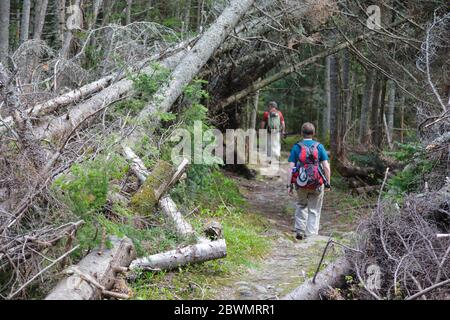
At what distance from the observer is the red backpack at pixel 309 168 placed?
8641mm

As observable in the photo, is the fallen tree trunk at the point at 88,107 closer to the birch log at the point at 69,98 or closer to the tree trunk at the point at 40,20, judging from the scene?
the birch log at the point at 69,98

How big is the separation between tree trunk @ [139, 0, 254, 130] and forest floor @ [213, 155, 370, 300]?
3.01 metres

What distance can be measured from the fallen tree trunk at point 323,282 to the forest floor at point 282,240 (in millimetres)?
666

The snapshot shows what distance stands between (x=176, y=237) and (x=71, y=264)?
1779mm

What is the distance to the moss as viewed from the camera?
275 inches

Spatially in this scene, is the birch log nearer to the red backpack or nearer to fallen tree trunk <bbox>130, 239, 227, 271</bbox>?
fallen tree trunk <bbox>130, 239, 227, 271</bbox>

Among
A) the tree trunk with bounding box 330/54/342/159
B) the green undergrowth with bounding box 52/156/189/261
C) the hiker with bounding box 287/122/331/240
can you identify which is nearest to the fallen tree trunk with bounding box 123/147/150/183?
the green undergrowth with bounding box 52/156/189/261

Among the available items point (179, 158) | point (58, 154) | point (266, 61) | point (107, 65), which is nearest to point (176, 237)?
point (58, 154)

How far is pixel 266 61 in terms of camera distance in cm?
1348

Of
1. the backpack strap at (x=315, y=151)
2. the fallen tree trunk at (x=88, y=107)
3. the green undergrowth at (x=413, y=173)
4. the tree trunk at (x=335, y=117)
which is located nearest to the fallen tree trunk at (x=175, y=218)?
the fallen tree trunk at (x=88, y=107)

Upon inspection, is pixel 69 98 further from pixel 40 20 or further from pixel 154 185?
pixel 40 20

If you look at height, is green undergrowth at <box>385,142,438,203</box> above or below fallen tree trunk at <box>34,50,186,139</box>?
below

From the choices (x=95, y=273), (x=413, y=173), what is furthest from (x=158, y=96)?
(x=95, y=273)

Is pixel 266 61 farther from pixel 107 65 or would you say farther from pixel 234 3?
pixel 107 65
